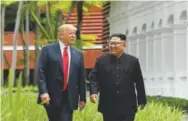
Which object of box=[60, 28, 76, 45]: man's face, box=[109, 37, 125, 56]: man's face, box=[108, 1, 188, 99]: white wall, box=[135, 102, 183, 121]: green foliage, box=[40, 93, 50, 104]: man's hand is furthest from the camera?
box=[108, 1, 188, 99]: white wall

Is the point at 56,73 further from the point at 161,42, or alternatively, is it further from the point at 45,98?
the point at 161,42

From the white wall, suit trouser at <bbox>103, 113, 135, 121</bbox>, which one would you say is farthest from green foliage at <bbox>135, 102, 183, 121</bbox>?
the white wall

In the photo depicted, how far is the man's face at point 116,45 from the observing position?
1012 centimetres

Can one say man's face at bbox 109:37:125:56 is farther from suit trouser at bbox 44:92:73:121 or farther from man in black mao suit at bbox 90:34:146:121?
suit trouser at bbox 44:92:73:121

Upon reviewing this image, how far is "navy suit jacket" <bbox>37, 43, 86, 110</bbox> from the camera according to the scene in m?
10.1

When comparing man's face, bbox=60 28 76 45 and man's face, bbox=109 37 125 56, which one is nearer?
man's face, bbox=60 28 76 45

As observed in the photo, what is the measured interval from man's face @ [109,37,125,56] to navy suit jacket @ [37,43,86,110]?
0.45 metres

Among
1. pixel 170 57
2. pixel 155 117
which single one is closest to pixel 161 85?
pixel 170 57

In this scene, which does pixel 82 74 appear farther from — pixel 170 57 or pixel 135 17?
pixel 135 17

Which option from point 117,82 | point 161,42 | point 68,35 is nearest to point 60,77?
point 68,35

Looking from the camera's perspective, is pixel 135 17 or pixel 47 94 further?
pixel 135 17

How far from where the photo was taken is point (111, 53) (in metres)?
10.3

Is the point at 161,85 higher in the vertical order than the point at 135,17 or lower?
lower

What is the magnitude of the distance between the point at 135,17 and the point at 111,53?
3254cm
